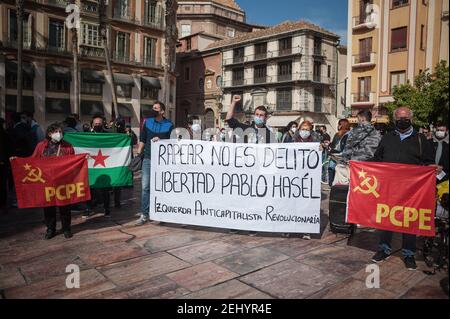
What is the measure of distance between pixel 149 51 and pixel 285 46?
51.2ft

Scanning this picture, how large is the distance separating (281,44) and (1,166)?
1514 inches

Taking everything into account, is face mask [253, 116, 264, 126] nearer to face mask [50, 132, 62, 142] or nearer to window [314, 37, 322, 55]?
face mask [50, 132, 62, 142]

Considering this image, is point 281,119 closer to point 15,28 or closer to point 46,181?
point 15,28

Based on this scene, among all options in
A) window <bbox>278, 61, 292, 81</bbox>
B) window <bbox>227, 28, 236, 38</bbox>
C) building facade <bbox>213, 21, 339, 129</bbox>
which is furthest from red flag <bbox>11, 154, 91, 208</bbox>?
window <bbox>227, 28, 236, 38</bbox>

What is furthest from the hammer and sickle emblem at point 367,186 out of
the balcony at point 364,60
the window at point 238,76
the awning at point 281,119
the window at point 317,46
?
the window at point 238,76

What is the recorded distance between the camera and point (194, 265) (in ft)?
13.9

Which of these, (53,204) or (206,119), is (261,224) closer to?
(53,204)

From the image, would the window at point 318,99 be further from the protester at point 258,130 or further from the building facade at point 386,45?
the protester at point 258,130

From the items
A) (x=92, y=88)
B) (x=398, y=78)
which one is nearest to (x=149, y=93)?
(x=92, y=88)

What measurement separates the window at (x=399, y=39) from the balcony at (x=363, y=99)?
4.09 metres

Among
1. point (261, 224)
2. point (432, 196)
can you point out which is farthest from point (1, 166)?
point (432, 196)

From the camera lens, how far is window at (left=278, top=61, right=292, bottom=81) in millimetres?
41109

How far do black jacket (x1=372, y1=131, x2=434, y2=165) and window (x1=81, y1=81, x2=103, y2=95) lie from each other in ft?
99.8
